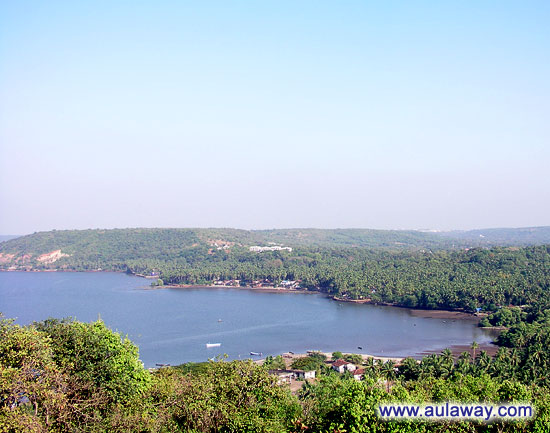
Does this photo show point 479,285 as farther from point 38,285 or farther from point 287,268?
point 38,285

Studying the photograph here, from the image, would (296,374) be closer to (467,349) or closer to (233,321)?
(467,349)

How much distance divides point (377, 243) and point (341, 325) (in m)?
102

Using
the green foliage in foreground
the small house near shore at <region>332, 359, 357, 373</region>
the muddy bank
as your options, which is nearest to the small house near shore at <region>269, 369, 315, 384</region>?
the small house near shore at <region>332, 359, 357, 373</region>

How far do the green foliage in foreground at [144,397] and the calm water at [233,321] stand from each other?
741 inches

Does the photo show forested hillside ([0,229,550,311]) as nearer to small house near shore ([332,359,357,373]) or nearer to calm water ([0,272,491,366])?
calm water ([0,272,491,366])

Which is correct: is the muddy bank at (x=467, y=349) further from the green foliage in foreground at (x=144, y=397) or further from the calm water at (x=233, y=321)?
the green foliage in foreground at (x=144, y=397)

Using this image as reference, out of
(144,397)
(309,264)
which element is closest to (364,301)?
(309,264)

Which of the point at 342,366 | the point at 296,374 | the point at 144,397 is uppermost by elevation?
the point at 144,397

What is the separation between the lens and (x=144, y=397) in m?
11.0

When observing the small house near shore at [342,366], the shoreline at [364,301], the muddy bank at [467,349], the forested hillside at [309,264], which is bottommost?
the shoreline at [364,301]

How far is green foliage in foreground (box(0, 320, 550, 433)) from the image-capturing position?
8469 mm

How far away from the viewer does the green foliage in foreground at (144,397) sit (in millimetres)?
8469

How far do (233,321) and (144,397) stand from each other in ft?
108

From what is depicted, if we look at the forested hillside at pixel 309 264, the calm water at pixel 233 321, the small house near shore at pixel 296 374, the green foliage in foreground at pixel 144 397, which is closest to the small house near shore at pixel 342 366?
the small house near shore at pixel 296 374
